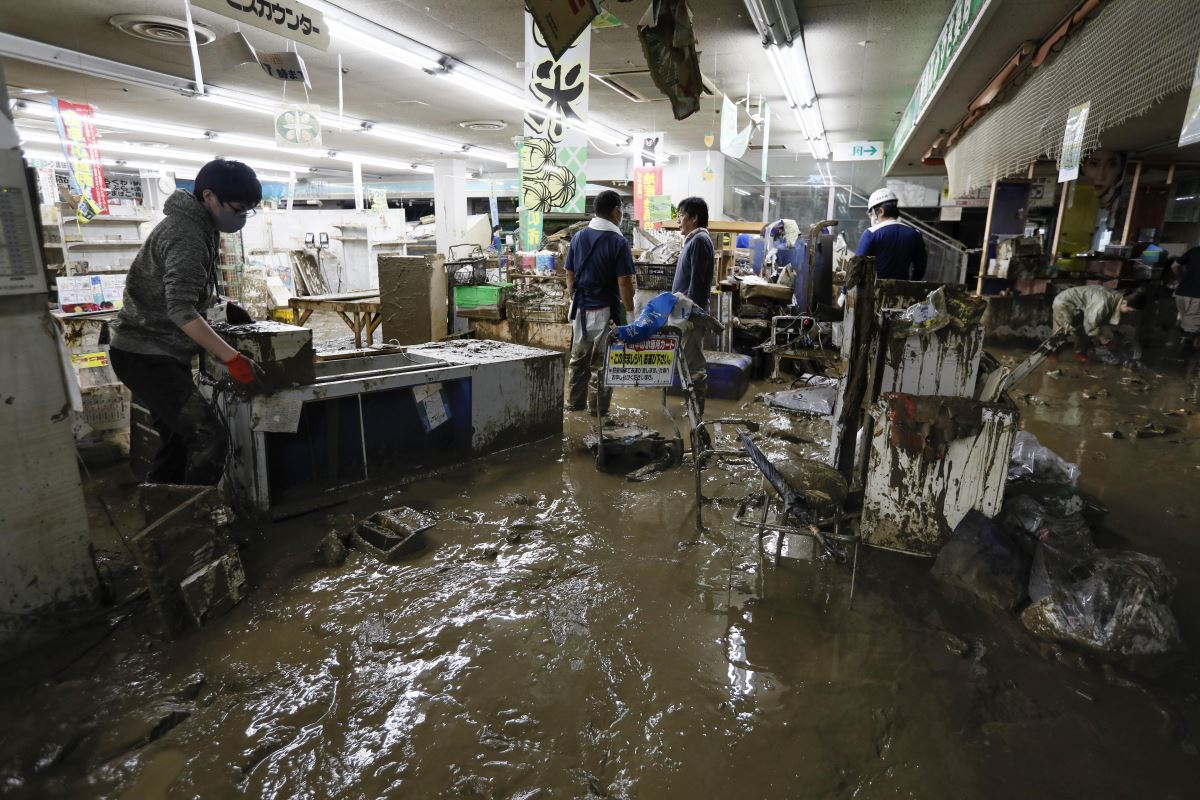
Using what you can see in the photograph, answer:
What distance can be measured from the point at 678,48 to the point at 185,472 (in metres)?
3.93

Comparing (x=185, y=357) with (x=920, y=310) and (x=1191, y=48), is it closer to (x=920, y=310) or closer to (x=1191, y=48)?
(x=920, y=310)

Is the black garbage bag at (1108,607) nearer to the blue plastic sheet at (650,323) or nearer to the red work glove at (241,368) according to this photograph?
the blue plastic sheet at (650,323)

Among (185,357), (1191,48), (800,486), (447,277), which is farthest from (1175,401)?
(185,357)

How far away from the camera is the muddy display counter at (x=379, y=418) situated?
3328 mm

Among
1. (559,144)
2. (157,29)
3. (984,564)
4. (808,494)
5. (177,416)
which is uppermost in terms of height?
(157,29)

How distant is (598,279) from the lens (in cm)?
512

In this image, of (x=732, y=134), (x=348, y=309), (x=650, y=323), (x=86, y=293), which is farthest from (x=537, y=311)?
(x=86, y=293)

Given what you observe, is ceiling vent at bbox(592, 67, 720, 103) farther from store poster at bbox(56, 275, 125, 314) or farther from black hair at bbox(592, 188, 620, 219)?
store poster at bbox(56, 275, 125, 314)

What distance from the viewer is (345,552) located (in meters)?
3.20

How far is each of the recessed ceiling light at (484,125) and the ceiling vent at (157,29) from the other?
579 cm

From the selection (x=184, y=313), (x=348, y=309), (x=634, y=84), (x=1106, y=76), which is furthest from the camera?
(x=634, y=84)

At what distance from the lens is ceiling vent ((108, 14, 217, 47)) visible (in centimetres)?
639

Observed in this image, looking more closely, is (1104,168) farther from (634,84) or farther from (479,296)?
(479,296)

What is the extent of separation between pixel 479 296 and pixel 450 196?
38.1 feet
